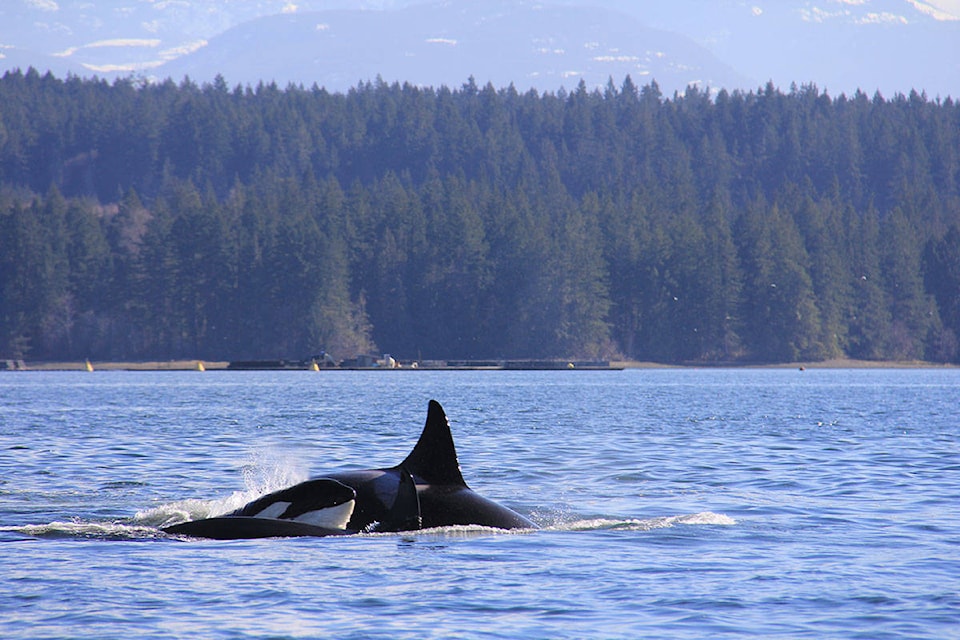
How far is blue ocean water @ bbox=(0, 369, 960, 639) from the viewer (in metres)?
13.4

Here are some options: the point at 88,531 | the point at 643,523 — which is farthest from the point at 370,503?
the point at 643,523

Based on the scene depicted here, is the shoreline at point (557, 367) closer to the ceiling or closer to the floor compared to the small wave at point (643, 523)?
closer to the floor

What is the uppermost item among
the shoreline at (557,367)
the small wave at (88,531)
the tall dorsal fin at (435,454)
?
Result: the tall dorsal fin at (435,454)

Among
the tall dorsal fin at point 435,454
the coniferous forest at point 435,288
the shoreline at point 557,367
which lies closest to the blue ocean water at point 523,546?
the tall dorsal fin at point 435,454

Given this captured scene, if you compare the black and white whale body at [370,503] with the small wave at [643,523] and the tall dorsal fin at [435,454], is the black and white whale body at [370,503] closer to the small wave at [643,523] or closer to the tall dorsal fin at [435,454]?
the tall dorsal fin at [435,454]

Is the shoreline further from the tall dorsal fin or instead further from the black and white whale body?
the tall dorsal fin

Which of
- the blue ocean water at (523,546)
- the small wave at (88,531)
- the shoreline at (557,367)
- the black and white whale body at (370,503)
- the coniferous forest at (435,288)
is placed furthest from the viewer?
the coniferous forest at (435,288)

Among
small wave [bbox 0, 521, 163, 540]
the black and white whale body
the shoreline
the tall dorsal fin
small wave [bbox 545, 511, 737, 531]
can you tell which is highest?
the tall dorsal fin

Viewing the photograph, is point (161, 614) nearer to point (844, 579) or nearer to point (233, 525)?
point (233, 525)

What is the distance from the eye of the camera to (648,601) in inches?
563

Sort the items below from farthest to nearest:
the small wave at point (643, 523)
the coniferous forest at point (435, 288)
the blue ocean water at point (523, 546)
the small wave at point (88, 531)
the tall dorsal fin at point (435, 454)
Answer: the coniferous forest at point (435, 288) → the small wave at point (643, 523) → the small wave at point (88, 531) → the tall dorsal fin at point (435, 454) → the blue ocean water at point (523, 546)

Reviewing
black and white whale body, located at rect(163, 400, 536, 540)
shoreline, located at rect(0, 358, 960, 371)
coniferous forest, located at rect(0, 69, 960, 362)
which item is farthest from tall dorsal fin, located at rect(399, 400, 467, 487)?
coniferous forest, located at rect(0, 69, 960, 362)

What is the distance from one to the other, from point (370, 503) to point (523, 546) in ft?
6.94

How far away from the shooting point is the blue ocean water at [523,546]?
13.4 metres
